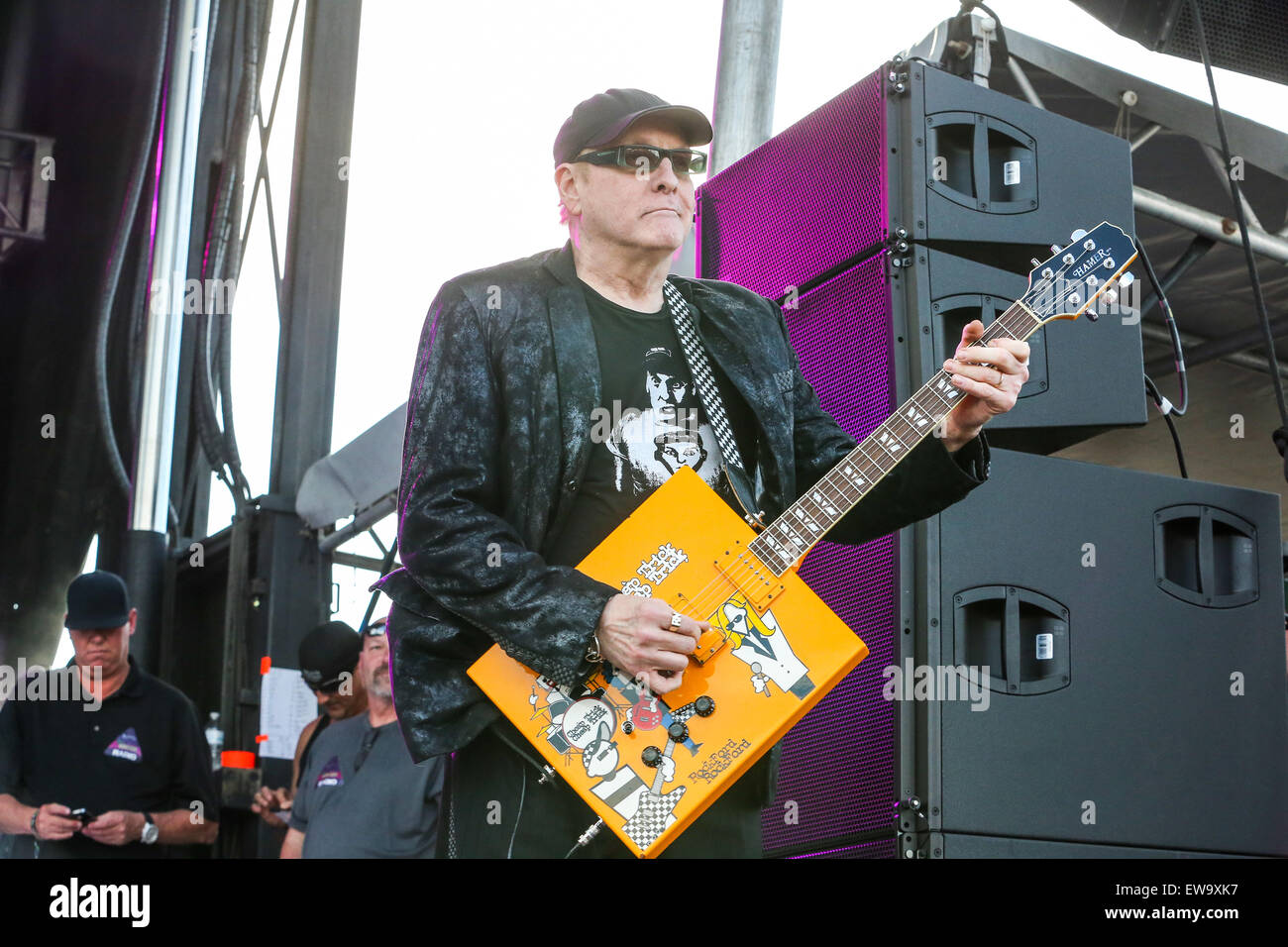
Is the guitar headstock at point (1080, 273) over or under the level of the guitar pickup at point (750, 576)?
over

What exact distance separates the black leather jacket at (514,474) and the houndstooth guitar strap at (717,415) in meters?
0.03

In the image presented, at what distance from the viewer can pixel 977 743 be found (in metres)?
2.49

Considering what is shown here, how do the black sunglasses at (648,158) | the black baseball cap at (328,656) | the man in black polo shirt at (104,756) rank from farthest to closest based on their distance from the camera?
the black baseball cap at (328,656)
the man in black polo shirt at (104,756)
the black sunglasses at (648,158)

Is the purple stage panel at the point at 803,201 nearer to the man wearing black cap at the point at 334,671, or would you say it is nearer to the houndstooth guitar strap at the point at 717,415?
the houndstooth guitar strap at the point at 717,415

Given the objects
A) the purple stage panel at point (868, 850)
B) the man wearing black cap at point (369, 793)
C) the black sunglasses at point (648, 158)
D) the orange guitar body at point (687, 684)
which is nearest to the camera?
the orange guitar body at point (687, 684)

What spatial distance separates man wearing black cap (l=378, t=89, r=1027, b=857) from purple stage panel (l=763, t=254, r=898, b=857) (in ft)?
1.50

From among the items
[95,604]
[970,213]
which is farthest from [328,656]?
[970,213]

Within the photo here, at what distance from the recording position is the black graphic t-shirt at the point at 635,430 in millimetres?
2037

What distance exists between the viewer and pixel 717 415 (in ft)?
6.90

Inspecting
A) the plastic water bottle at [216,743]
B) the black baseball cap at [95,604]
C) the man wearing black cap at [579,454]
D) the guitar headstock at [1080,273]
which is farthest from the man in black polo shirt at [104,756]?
the guitar headstock at [1080,273]

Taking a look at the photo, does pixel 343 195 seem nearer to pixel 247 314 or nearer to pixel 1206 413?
pixel 247 314

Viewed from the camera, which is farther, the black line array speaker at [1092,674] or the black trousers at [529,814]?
the black line array speaker at [1092,674]
